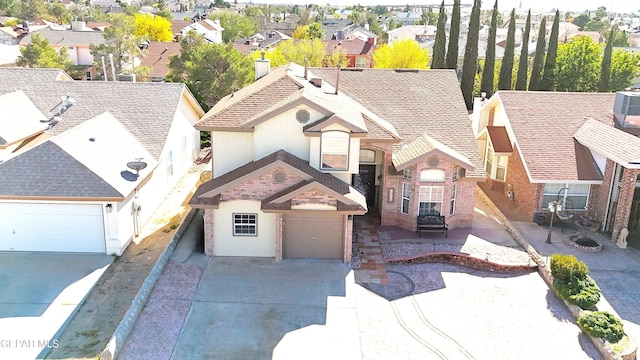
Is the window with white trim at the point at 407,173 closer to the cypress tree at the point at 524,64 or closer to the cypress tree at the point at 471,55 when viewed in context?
the cypress tree at the point at 471,55

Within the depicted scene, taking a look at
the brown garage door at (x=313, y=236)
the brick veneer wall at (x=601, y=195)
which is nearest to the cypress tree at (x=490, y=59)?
the brick veneer wall at (x=601, y=195)

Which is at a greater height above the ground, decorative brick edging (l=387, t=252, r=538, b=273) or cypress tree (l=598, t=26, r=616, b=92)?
cypress tree (l=598, t=26, r=616, b=92)

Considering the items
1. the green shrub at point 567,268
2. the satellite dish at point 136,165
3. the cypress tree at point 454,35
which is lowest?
the green shrub at point 567,268

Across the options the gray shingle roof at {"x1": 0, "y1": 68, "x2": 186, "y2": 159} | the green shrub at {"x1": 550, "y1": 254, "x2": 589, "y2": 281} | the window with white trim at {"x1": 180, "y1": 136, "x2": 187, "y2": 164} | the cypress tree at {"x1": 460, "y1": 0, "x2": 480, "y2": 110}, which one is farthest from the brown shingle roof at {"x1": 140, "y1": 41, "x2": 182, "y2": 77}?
the green shrub at {"x1": 550, "y1": 254, "x2": 589, "y2": 281}

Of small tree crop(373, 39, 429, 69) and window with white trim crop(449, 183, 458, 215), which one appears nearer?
window with white trim crop(449, 183, 458, 215)

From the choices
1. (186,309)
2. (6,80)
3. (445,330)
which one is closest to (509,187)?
(445,330)

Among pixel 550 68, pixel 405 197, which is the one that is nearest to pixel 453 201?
pixel 405 197

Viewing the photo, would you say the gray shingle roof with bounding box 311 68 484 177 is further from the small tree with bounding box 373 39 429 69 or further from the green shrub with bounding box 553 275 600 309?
the small tree with bounding box 373 39 429 69
